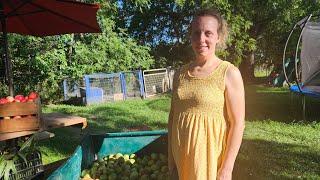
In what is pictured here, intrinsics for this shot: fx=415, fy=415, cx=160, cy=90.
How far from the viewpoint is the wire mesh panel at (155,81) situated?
1885 cm

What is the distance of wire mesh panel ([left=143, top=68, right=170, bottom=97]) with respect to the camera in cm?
1885

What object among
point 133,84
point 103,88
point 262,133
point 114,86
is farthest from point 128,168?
point 133,84

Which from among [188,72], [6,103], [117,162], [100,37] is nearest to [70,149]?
[117,162]

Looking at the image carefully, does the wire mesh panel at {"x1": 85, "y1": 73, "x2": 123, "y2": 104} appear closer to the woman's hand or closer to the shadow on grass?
the shadow on grass

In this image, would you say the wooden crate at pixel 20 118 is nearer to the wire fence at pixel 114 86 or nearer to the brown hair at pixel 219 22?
the brown hair at pixel 219 22

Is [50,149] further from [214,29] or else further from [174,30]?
[174,30]

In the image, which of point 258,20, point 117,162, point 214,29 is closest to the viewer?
point 214,29

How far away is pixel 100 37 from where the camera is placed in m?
18.2

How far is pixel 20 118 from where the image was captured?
14.4 feet

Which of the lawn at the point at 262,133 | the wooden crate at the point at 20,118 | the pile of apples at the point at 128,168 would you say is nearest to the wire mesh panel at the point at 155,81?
the lawn at the point at 262,133

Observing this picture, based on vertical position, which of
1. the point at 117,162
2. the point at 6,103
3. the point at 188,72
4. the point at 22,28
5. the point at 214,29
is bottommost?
the point at 117,162

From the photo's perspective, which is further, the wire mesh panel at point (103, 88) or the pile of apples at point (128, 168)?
the wire mesh panel at point (103, 88)

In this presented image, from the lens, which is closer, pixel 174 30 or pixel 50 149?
pixel 50 149

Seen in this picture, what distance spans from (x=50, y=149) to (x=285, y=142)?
14.8 ft
